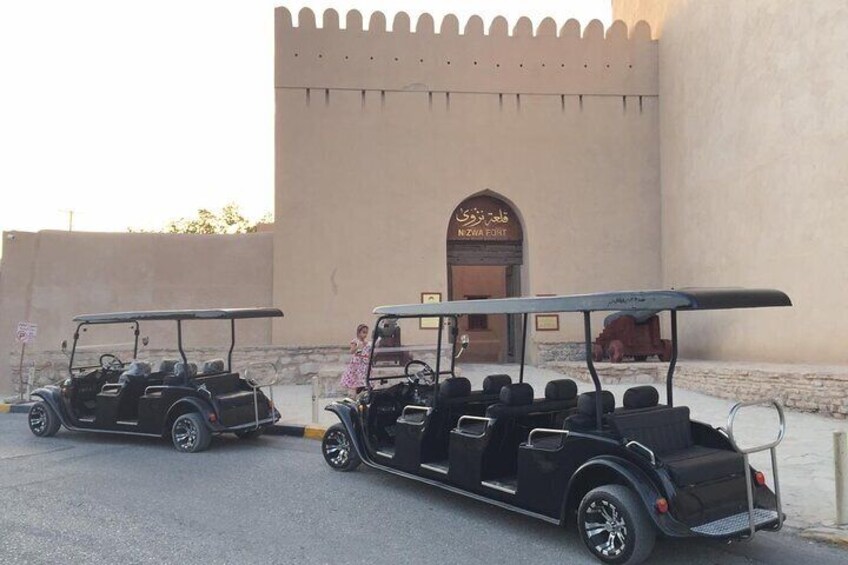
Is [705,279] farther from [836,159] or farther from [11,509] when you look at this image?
Result: [11,509]

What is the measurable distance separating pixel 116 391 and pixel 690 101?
1280 cm

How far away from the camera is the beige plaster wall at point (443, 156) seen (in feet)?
49.4

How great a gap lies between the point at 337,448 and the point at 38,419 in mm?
4883

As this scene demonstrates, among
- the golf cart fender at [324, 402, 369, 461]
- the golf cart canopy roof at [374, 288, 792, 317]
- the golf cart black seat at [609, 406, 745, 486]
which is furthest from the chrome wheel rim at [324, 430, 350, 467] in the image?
the golf cart black seat at [609, 406, 745, 486]

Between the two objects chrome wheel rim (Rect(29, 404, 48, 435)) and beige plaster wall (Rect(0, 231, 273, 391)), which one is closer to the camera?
chrome wheel rim (Rect(29, 404, 48, 435))

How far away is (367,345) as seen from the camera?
29.7 feet

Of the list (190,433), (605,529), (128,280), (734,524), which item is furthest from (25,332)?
(734,524)

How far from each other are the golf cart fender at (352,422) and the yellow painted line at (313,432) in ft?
6.74

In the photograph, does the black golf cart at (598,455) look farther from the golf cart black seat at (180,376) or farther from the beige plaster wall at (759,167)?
the beige plaster wall at (759,167)

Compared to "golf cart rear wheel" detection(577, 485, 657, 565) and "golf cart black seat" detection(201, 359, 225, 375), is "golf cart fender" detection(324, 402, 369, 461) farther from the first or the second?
"golf cart rear wheel" detection(577, 485, 657, 565)

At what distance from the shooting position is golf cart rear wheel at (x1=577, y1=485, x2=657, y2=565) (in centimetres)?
385

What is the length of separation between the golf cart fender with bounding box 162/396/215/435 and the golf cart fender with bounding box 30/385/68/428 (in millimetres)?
1794

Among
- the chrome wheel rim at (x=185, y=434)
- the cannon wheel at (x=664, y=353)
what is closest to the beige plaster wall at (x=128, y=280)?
the chrome wheel rim at (x=185, y=434)

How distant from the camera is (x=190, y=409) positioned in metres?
7.69
